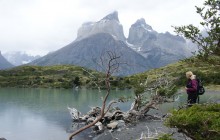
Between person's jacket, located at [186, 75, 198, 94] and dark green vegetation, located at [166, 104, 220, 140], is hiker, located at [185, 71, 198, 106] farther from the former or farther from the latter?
dark green vegetation, located at [166, 104, 220, 140]

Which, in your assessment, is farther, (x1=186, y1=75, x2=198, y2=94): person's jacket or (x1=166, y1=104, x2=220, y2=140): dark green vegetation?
(x1=186, y1=75, x2=198, y2=94): person's jacket

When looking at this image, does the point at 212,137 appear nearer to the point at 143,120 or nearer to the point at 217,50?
the point at 217,50

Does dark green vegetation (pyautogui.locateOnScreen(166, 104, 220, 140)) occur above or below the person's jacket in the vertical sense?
below

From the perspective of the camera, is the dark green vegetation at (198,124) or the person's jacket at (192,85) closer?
the dark green vegetation at (198,124)

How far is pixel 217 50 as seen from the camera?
66.1 ft

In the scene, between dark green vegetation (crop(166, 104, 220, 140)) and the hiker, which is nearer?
dark green vegetation (crop(166, 104, 220, 140))

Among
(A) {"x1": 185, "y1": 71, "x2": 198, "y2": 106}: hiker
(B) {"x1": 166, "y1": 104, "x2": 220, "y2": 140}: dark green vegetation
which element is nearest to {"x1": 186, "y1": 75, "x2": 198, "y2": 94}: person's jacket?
(A) {"x1": 185, "y1": 71, "x2": 198, "y2": 106}: hiker

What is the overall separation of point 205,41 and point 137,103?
883 inches

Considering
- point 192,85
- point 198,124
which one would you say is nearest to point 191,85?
point 192,85

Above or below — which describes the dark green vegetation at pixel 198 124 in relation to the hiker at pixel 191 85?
below

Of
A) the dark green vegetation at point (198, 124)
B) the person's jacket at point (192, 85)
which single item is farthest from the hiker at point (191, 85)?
the dark green vegetation at point (198, 124)

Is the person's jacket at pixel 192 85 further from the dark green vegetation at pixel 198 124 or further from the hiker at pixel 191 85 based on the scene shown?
the dark green vegetation at pixel 198 124

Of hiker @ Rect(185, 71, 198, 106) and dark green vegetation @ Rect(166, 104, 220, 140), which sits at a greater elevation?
hiker @ Rect(185, 71, 198, 106)

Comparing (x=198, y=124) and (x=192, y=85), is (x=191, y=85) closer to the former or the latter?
(x=192, y=85)
